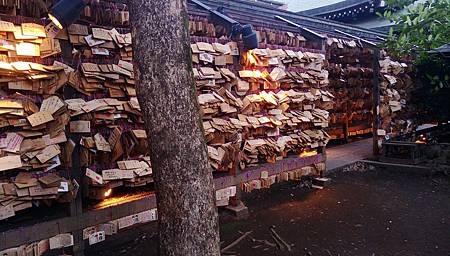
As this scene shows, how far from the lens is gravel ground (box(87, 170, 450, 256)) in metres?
4.39

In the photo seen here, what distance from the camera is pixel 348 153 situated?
32.0 ft

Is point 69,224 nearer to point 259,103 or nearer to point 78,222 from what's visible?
point 78,222

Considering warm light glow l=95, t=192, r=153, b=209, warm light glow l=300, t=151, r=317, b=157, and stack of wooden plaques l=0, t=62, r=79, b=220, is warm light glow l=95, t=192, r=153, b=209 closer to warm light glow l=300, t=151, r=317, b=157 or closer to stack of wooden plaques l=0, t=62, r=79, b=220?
stack of wooden plaques l=0, t=62, r=79, b=220

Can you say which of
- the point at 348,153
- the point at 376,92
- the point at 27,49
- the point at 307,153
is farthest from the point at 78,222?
the point at 376,92

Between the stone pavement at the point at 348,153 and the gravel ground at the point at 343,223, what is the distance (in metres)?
1.16

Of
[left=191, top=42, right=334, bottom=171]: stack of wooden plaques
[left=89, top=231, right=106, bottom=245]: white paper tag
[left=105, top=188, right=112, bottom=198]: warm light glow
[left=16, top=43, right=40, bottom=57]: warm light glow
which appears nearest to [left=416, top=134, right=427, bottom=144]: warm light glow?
[left=191, top=42, right=334, bottom=171]: stack of wooden plaques

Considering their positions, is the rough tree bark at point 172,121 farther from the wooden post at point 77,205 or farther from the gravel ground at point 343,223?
the gravel ground at point 343,223

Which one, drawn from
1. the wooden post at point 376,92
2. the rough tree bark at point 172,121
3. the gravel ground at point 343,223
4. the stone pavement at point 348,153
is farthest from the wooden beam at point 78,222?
the wooden post at point 376,92

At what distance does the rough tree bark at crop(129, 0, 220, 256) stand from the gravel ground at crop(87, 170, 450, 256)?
6.59 feet

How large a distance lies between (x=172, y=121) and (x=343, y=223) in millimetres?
3770

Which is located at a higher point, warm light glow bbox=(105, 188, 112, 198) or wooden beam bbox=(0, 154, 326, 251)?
warm light glow bbox=(105, 188, 112, 198)

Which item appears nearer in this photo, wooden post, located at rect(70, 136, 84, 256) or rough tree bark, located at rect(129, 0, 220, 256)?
rough tree bark, located at rect(129, 0, 220, 256)

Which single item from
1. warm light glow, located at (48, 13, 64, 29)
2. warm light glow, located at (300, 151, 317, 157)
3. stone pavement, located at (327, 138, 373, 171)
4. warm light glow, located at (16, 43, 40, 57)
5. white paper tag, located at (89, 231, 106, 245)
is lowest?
stone pavement, located at (327, 138, 373, 171)

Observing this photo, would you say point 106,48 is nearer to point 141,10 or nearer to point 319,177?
point 141,10
